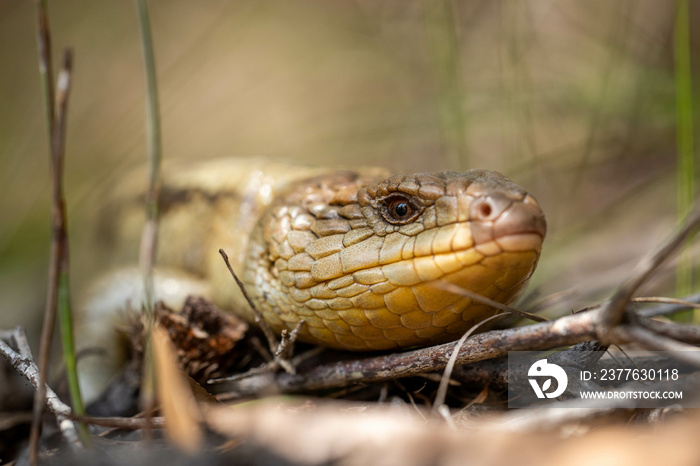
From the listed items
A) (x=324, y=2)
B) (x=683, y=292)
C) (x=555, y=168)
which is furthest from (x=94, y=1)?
(x=683, y=292)

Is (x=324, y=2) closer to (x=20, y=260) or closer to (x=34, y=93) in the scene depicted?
(x=34, y=93)

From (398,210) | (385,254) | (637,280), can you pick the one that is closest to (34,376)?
(385,254)

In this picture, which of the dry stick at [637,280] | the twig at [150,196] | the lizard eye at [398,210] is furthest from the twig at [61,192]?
the dry stick at [637,280]

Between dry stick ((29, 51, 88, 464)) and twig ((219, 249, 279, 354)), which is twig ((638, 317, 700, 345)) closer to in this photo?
twig ((219, 249, 279, 354))

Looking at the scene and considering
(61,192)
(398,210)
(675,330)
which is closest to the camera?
(675,330)

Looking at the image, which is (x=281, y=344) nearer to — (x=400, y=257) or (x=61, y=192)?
(x=400, y=257)

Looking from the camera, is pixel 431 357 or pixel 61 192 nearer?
pixel 61 192

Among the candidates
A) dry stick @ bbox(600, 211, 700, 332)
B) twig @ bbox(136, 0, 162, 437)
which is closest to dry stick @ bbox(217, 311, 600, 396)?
dry stick @ bbox(600, 211, 700, 332)
